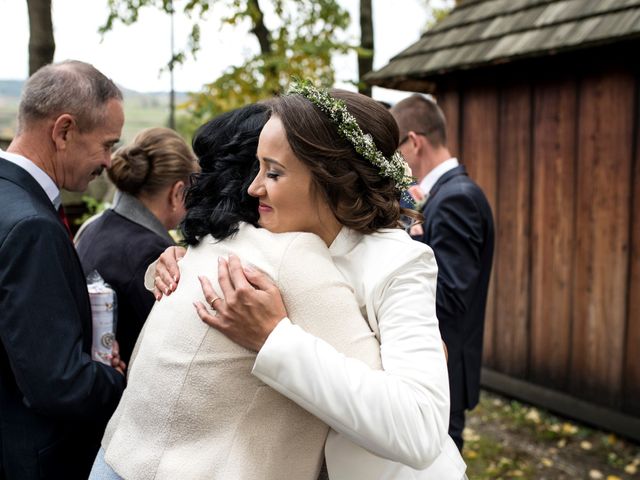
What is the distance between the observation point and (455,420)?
12.0ft

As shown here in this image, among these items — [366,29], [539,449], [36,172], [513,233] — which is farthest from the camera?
[366,29]

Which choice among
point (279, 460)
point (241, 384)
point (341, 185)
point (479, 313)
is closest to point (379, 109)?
point (341, 185)

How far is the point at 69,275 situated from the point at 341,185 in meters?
0.93

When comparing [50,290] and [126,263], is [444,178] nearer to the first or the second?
[126,263]

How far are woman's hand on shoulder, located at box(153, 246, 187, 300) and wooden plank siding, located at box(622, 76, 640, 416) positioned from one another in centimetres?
433

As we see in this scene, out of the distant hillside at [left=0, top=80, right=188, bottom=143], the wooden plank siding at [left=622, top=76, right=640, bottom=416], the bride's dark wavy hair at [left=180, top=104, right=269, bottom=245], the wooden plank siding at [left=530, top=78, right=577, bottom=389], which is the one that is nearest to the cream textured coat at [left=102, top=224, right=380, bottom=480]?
the bride's dark wavy hair at [left=180, top=104, right=269, bottom=245]

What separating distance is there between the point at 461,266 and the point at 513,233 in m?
2.89

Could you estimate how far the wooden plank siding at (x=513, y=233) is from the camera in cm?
609

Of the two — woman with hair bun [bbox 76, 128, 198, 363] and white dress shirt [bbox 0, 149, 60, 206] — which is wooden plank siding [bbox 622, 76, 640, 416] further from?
white dress shirt [bbox 0, 149, 60, 206]

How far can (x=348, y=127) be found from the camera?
164 centimetres

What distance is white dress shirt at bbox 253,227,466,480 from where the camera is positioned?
1365 millimetres

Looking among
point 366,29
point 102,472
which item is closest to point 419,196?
point 102,472

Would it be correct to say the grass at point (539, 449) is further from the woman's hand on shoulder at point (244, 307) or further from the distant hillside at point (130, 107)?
the woman's hand on shoulder at point (244, 307)

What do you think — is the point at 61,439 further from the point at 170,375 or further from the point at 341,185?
the point at 341,185
